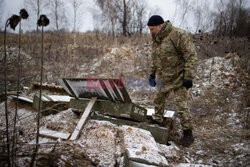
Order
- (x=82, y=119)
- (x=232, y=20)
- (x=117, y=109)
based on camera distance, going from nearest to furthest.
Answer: (x=82, y=119) → (x=117, y=109) → (x=232, y=20)

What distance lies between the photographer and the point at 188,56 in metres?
2.79

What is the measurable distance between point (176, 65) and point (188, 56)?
266 millimetres

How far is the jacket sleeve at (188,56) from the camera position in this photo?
274 cm

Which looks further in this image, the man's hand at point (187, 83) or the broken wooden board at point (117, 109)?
the man's hand at point (187, 83)

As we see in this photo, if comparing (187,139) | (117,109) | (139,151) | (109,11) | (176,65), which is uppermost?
(109,11)

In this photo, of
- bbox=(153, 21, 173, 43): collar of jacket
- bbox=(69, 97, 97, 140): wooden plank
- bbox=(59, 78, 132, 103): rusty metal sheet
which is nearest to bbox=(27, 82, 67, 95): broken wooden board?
bbox=(59, 78, 132, 103): rusty metal sheet

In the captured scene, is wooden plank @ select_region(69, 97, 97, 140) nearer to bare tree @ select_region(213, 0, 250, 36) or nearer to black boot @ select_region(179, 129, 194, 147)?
black boot @ select_region(179, 129, 194, 147)

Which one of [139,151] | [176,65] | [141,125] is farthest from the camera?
[176,65]

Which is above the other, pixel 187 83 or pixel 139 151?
pixel 187 83

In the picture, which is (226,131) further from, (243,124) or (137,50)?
(137,50)

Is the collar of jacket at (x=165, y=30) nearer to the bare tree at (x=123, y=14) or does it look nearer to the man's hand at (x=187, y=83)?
the man's hand at (x=187, y=83)

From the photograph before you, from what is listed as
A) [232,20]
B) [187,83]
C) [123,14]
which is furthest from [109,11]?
[187,83]

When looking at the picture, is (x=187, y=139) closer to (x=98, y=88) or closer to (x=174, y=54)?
(x=174, y=54)

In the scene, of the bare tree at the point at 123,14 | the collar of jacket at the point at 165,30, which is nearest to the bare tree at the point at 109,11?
the bare tree at the point at 123,14
